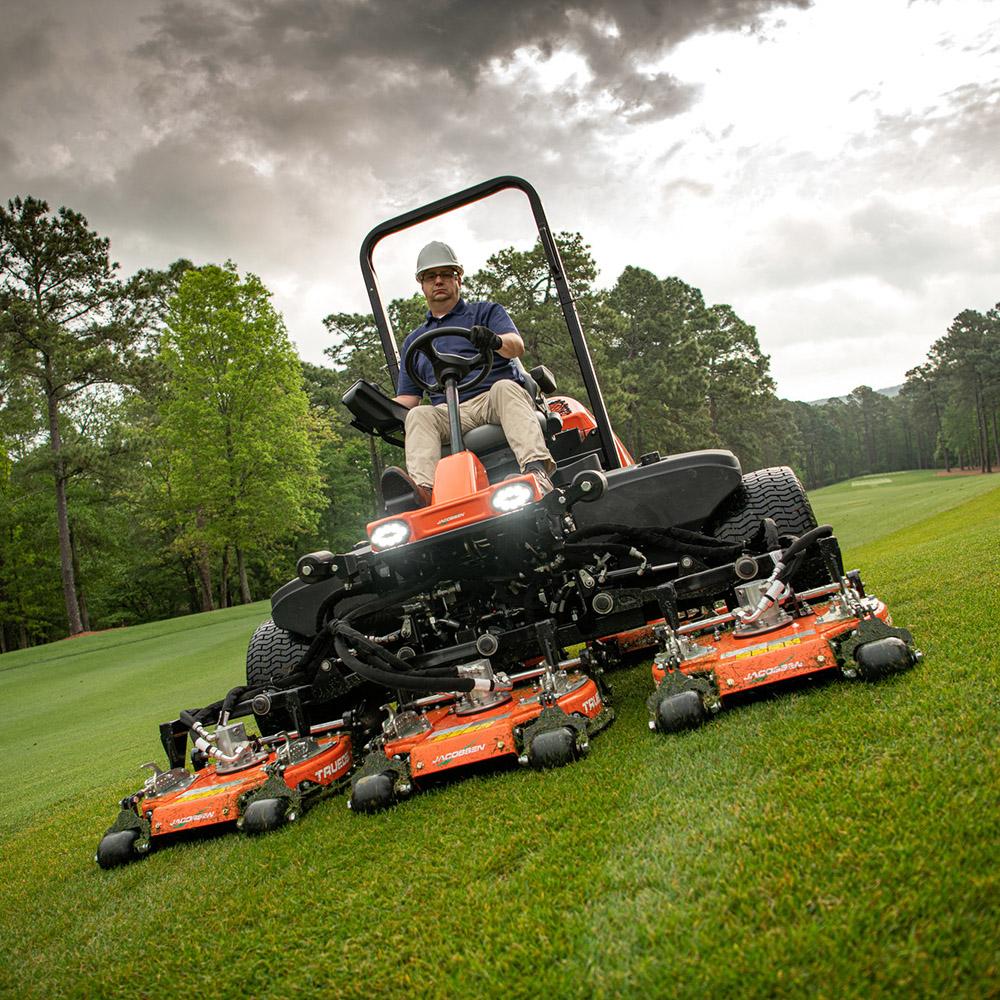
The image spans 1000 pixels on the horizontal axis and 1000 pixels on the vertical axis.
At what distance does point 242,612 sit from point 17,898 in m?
21.0

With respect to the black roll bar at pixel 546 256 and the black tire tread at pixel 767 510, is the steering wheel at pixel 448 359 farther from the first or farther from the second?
the black tire tread at pixel 767 510

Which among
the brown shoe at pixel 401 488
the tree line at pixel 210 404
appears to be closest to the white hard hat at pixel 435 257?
the brown shoe at pixel 401 488

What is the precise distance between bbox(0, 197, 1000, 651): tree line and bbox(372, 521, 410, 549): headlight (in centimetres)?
2290

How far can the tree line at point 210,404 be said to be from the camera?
25.0 meters

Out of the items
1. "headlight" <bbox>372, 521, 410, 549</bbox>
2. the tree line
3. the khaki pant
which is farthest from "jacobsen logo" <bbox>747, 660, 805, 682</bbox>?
the tree line

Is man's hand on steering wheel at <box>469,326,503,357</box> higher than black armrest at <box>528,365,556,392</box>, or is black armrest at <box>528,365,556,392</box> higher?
black armrest at <box>528,365,556,392</box>

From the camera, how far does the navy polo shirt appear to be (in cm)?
384

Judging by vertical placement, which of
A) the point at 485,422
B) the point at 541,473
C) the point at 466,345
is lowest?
the point at 541,473

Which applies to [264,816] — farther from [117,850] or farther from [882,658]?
[882,658]

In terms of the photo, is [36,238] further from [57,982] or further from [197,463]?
[57,982]

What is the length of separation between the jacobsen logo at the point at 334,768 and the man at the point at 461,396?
115cm

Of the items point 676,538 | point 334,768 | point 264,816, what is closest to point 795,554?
point 676,538

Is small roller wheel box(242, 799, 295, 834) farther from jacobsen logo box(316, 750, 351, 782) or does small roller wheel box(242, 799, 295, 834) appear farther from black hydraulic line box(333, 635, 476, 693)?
black hydraulic line box(333, 635, 476, 693)

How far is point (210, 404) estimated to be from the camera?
24.6 metres
